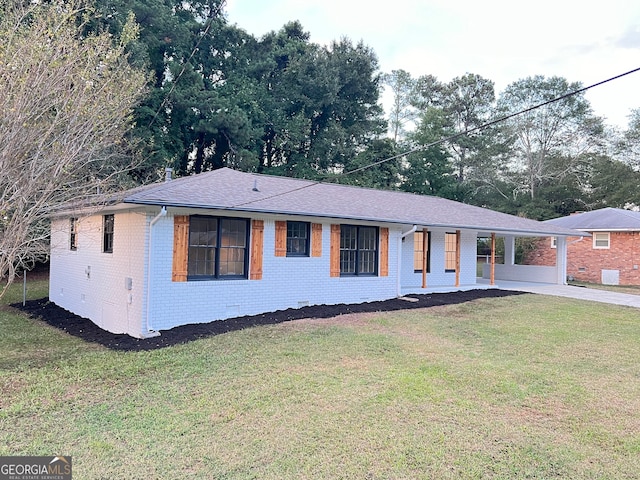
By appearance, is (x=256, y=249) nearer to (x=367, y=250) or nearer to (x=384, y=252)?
(x=367, y=250)

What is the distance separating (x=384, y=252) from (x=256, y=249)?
14.0ft

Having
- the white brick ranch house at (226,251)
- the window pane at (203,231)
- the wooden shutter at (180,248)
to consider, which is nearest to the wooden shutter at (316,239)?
the white brick ranch house at (226,251)

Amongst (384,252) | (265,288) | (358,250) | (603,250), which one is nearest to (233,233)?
(265,288)

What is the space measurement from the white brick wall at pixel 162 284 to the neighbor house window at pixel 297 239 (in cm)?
23

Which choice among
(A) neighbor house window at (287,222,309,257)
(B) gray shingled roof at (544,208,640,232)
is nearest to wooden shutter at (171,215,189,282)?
(A) neighbor house window at (287,222,309,257)

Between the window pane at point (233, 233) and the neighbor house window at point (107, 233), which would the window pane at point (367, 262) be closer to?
the window pane at point (233, 233)

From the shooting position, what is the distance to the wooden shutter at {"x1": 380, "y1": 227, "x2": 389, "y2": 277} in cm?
1249

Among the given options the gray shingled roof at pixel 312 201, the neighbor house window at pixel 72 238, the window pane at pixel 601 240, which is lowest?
the neighbor house window at pixel 72 238

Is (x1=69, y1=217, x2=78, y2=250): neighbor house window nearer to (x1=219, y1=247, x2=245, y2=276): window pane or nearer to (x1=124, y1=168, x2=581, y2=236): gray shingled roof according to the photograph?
(x1=124, y1=168, x2=581, y2=236): gray shingled roof

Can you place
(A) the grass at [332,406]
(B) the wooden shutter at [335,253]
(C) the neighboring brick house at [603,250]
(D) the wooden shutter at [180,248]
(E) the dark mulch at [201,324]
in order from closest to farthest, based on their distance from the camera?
(A) the grass at [332,406], (E) the dark mulch at [201,324], (D) the wooden shutter at [180,248], (B) the wooden shutter at [335,253], (C) the neighboring brick house at [603,250]

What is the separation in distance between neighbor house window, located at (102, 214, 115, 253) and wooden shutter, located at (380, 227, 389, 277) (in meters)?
7.06

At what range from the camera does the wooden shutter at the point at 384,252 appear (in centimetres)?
1249

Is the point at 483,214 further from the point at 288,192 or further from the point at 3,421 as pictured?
the point at 3,421

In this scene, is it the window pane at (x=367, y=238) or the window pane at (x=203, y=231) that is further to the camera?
the window pane at (x=367, y=238)
